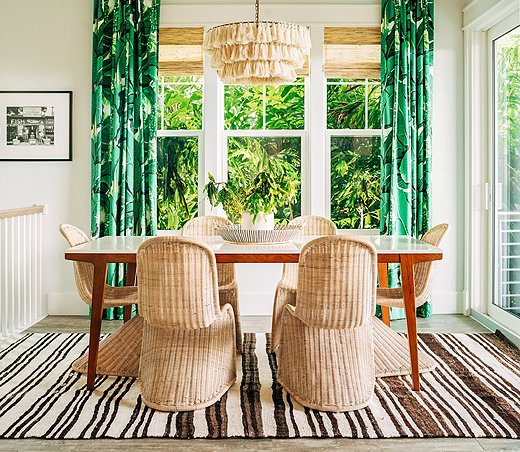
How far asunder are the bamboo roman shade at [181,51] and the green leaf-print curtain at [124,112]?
0.61 ft

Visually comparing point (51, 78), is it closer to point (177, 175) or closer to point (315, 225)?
point (177, 175)

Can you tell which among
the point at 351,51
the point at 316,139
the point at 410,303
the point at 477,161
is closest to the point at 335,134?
the point at 316,139

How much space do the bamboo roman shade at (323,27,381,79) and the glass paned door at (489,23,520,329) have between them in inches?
36.7

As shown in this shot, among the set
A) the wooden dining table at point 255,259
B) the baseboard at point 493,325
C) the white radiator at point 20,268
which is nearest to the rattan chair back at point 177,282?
the wooden dining table at point 255,259

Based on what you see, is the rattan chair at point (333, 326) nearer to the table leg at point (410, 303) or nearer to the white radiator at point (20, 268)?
the table leg at point (410, 303)

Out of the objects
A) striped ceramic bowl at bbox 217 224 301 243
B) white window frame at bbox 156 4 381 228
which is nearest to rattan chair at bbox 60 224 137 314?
striped ceramic bowl at bbox 217 224 301 243

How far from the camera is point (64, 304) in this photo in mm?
5527

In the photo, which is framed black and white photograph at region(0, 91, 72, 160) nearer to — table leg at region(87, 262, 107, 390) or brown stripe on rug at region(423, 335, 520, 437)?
table leg at region(87, 262, 107, 390)

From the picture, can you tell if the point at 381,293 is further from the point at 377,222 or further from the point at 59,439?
the point at 59,439

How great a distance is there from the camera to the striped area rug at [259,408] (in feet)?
9.45

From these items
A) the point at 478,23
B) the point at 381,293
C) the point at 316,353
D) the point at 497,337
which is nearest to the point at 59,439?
the point at 316,353

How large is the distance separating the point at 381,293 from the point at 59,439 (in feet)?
6.89

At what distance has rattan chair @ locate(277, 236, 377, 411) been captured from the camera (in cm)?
301

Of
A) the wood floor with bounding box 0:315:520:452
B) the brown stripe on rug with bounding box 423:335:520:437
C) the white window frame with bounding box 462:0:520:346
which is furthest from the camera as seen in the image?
the white window frame with bounding box 462:0:520:346
